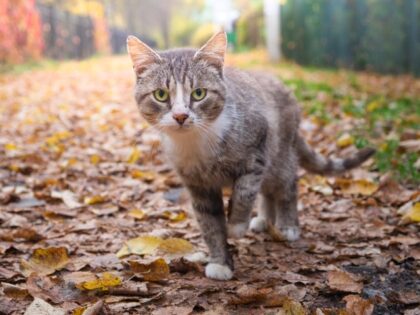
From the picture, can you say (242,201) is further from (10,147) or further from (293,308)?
(10,147)

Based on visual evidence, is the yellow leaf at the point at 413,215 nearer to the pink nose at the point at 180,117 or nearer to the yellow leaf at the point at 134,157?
the pink nose at the point at 180,117

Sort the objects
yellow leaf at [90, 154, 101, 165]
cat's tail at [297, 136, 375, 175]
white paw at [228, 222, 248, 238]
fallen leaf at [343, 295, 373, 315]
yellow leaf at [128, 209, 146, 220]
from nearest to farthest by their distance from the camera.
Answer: fallen leaf at [343, 295, 373, 315] < white paw at [228, 222, 248, 238] < cat's tail at [297, 136, 375, 175] < yellow leaf at [128, 209, 146, 220] < yellow leaf at [90, 154, 101, 165]

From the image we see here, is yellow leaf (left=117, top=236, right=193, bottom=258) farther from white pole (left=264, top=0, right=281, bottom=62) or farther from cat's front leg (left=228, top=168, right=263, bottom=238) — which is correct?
white pole (left=264, top=0, right=281, bottom=62)

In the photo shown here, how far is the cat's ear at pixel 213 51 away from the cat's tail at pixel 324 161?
1.10 metres

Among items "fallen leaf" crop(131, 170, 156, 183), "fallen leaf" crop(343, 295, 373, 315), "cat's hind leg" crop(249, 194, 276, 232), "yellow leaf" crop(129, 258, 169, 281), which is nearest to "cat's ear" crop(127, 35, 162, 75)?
"yellow leaf" crop(129, 258, 169, 281)

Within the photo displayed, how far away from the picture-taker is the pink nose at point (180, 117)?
294cm

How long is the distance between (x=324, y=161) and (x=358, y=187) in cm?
51

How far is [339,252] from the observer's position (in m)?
3.35

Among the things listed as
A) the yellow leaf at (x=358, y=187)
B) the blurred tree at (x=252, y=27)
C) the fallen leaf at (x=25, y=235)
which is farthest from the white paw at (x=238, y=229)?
the blurred tree at (x=252, y=27)

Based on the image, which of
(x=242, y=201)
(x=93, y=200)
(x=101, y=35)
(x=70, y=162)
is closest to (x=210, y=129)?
(x=242, y=201)

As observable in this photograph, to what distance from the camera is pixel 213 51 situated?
10.6ft

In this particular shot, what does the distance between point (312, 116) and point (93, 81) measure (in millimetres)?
9433

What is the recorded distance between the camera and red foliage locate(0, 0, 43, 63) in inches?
706

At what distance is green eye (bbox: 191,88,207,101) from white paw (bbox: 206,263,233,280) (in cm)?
100
